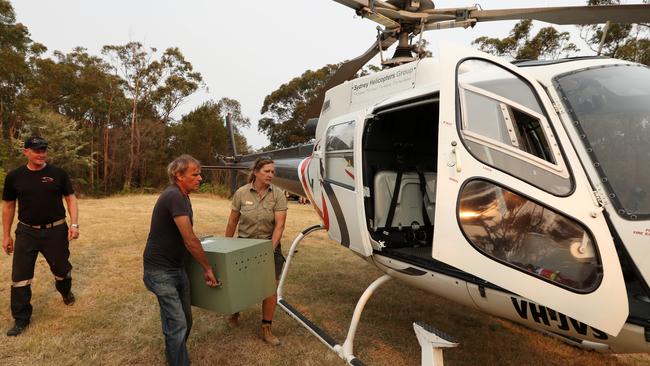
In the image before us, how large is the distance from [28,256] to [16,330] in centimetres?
70

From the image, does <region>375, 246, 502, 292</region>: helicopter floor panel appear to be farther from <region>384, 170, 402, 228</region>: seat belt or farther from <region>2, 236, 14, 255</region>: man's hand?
<region>2, 236, 14, 255</region>: man's hand

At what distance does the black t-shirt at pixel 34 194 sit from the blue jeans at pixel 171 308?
185 cm

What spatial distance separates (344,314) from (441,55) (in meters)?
3.22

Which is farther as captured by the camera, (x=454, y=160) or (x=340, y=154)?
(x=340, y=154)

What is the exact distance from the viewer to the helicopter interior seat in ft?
12.3

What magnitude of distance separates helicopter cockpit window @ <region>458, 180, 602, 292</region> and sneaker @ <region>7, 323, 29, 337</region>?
13.7ft

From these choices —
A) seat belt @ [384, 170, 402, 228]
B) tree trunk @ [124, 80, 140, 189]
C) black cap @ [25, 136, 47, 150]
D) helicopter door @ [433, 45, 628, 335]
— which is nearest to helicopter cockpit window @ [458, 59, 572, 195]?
helicopter door @ [433, 45, 628, 335]

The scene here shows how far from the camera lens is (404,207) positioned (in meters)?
3.89

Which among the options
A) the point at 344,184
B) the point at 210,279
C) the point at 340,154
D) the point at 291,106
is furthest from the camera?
the point at 291,106

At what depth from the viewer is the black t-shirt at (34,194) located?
3.68 m

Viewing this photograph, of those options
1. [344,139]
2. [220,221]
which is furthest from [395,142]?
[220,221]

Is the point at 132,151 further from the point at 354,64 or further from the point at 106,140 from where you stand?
the point at 354,64

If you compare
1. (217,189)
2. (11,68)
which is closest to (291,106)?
(217,189)

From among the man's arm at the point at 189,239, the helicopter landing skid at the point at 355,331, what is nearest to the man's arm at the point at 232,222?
the helicopter landing skid at the point at 355,331
